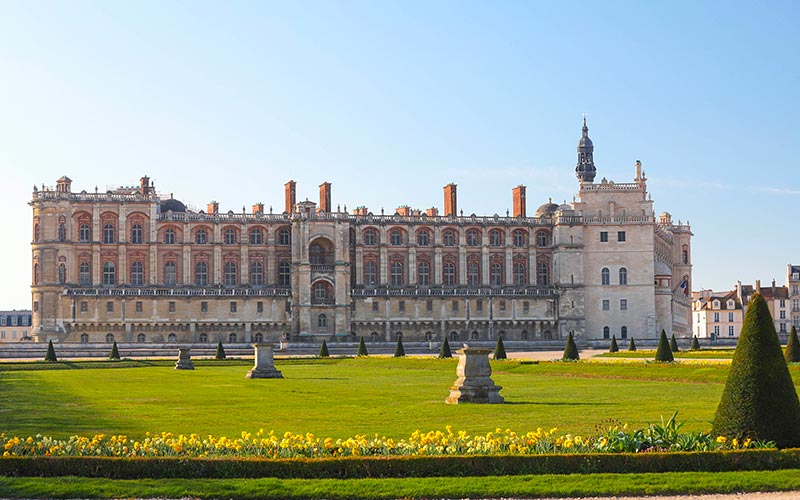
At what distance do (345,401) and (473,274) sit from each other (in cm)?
6275

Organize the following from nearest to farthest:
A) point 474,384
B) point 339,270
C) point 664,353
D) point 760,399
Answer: point 760,399 < point 474,384 < point 664,353 < point 339,270

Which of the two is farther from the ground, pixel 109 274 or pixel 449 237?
pixel 449 237

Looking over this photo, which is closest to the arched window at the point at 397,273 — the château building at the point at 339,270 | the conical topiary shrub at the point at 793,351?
the château building at the point at 339,270

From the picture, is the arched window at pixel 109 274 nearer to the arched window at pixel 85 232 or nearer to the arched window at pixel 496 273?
the arched window at pixel 85 232

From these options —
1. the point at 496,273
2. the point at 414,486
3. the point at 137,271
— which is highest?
the point at 137,271

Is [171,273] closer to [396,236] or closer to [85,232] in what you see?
[85,232]

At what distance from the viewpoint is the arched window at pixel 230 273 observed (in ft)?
280

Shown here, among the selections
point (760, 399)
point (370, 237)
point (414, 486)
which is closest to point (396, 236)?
point (370, 237)

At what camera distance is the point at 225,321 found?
82.2 m

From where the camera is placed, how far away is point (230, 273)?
3366 inches

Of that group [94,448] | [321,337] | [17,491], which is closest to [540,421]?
[94,448]

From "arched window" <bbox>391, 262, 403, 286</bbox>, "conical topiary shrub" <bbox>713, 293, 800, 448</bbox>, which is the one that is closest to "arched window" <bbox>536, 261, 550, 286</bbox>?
"arched window" <bbox>391, 262, 403, 286</bbox>

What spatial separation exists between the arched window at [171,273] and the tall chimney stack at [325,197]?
38.9ft

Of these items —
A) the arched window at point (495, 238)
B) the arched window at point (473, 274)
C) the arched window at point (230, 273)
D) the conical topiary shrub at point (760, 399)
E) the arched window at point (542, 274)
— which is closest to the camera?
the conical topiary shrub at point (760, 399)
